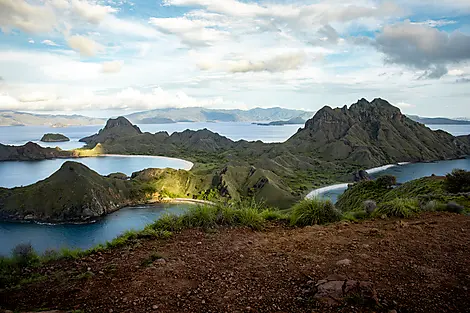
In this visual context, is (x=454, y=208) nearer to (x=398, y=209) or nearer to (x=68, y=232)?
(x=398, y=209)

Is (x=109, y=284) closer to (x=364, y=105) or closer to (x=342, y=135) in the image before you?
(x=342, y=135)

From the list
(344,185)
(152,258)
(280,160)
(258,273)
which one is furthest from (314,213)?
(280,160)

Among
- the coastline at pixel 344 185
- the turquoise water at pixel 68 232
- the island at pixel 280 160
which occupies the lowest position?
the turquoise water at pixel 68 232

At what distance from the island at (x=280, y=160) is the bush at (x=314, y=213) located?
133 feet

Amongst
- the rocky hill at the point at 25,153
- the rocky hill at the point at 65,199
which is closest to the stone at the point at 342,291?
the rocky hill at the point at 65,199

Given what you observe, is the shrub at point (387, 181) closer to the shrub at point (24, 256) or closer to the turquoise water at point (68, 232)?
the turquoise water at point (68, 232)

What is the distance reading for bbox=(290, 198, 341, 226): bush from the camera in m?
7.98

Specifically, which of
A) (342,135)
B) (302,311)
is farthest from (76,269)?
(342,135)

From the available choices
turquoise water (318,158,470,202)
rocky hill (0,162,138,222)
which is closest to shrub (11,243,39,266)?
rocky hill (0,162,138,222)

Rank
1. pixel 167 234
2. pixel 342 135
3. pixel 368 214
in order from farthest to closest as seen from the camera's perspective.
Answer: pixel 342 135, pixel 368 214, pixel 167 234

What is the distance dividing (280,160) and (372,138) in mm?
64014

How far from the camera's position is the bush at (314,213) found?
7984 mm

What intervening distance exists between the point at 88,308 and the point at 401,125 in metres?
190

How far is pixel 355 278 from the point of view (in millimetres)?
4664
